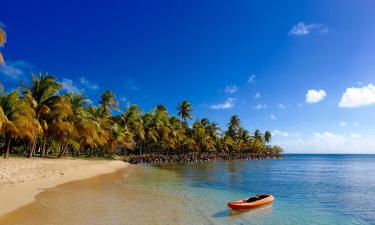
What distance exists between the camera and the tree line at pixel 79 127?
31128mm

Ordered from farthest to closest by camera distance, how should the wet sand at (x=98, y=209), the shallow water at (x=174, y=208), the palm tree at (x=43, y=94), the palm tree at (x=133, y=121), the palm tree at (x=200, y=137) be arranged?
the palm tree at (x=200, y=137) → the palm tree at (x=133, y=121) → the palm tree at (x=43, y=94) → the shallow water at (x=174, y=208) → the wet sand at (x=98, y=209)

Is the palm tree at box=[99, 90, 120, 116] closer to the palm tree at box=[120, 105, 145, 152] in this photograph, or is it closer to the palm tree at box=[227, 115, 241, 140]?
the palm tree at box=[120, 105, 145, 152]

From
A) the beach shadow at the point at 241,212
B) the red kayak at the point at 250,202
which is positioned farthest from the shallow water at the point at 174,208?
the red kayak at the point at 250,202

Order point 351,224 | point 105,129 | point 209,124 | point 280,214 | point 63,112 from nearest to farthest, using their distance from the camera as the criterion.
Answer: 1. point 351,224
2. point 280,214
3. point 63,112
4. point 105,129
5. point 209,124

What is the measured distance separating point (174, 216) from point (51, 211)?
16.7 ft

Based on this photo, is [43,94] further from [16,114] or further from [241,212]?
[241,212]

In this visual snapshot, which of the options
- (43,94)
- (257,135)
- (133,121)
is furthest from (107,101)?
(257,135)

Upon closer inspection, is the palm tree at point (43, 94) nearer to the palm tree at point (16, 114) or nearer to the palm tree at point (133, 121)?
the palm tree at point (16, 114)

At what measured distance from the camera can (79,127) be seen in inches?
1572

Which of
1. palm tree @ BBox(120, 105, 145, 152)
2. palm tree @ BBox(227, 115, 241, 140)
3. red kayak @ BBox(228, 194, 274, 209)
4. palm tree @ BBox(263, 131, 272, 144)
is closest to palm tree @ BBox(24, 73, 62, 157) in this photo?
palm tree @ BBox(120, 105, 145, 152)

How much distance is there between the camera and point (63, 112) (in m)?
35.2

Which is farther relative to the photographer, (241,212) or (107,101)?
(107,101)

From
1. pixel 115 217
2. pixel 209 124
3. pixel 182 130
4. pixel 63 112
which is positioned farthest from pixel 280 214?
pixel 209 124

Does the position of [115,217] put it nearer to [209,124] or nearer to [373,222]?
[373,222]
